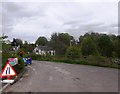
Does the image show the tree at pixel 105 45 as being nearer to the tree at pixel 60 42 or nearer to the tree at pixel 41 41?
the tree at pixel 60 42

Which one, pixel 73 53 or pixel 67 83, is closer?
pixel 67 83

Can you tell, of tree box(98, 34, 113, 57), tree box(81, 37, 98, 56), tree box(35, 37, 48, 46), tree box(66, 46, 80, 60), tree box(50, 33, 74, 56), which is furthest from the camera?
tree box(35, 37, 48, 46)

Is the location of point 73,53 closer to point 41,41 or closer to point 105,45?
point 105,45

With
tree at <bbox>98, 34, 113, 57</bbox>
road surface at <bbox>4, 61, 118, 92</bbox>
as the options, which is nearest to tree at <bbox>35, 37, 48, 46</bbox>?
tree at <bbox>98, 34, 113, 57</bbox>

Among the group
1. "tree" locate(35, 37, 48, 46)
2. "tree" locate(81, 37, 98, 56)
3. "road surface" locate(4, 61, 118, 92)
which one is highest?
"tree" locate(35, 37, 48, 46)

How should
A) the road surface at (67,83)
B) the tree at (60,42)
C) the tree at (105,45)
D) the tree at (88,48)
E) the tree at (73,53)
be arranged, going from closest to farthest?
the road surface at (67,83)
the tree at (73,53)
the tree at (88,48)
the tree at (105,45)
the tree at (60,42)

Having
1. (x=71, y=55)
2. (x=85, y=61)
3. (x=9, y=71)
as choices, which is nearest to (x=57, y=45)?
(x=71, y=55)

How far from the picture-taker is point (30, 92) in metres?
12.3

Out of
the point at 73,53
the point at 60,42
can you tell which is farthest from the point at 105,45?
the point at 73,53

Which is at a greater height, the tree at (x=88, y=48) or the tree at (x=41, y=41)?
the tree at (x=41, y=41)

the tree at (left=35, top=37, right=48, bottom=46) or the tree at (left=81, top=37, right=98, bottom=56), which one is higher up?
the tree at (left=35, top=37, right=48, bottom=46)

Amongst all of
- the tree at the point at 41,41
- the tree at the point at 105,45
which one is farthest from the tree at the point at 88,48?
the tree at the point at 41,41

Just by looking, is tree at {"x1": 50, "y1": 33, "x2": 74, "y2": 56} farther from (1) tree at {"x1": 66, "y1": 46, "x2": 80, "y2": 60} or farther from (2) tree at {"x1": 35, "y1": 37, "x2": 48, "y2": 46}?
(1) tree at {"x1": 66, "y1": 46, "x2": 80, "y2": 60}

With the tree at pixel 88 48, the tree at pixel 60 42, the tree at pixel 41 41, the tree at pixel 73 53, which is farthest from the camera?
the tree at pixel 41 41
